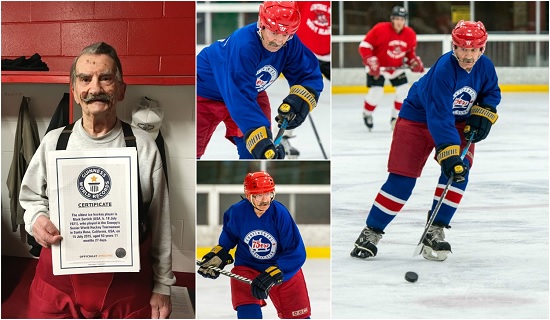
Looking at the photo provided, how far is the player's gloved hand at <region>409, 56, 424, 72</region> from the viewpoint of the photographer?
4.00 meters

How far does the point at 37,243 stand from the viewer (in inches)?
120

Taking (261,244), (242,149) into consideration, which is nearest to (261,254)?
(261,244)

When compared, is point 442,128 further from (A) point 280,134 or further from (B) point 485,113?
(A) point 280,134

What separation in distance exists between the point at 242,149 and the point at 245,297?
477mm

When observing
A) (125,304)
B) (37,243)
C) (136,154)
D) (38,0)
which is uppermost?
(38,0)

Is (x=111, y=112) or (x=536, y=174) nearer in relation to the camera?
(x=111, y=112)

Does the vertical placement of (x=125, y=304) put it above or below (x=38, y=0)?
below

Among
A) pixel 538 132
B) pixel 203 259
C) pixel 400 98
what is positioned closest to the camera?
pixel 203 259

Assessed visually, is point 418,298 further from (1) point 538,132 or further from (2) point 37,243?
(1) point 538,132

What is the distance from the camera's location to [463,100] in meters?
2.98

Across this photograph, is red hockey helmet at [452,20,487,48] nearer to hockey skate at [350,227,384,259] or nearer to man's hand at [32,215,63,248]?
hockey skate at [350,227,384,259]

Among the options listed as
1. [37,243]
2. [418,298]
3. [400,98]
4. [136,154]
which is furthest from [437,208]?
[37,243]

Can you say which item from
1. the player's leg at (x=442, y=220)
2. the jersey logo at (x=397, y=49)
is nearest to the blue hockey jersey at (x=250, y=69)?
the player's leg at (x=442, y=220)

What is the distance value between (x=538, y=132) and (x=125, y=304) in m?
2.46
